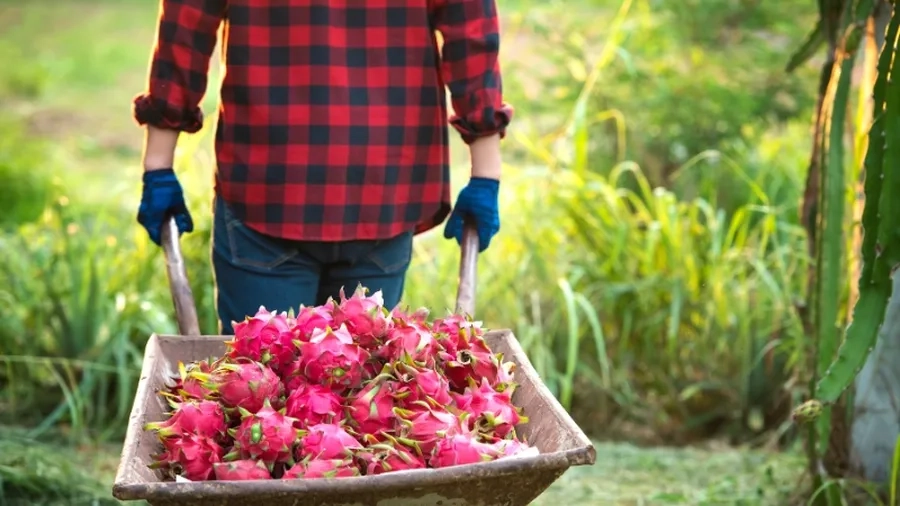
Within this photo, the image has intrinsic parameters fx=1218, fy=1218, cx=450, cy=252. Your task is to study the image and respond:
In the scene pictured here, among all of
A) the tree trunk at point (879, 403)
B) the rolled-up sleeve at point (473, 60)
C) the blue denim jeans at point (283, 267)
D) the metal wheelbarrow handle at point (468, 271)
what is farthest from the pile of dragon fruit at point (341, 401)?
the tree trunk at point (879, 403)

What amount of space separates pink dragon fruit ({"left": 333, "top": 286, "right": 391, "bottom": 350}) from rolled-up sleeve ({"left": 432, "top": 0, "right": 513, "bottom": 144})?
0.73 meters

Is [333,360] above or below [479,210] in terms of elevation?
below

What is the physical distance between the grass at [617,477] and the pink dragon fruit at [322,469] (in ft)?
5.00

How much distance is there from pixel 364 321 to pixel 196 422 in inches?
10.7

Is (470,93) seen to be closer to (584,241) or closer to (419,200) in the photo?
(419,200)

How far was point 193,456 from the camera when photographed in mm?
1499

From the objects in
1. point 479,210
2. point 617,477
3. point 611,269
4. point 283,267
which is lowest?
point 617,477

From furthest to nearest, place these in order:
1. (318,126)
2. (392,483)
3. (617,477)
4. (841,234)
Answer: (617,477)
(841,234)
(318,126)
(392,483)

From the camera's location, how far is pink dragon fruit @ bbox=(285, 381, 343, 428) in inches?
60.7

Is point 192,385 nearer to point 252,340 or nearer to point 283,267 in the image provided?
point 252,340

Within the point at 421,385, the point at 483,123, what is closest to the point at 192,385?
the point at 421,385

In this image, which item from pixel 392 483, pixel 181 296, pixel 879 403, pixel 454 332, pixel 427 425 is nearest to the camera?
pixel 392 483

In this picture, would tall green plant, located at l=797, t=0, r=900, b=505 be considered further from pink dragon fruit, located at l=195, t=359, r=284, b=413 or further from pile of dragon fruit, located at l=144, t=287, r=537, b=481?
pink dragon fruit, located at l=195, t=359, r=284, b=413

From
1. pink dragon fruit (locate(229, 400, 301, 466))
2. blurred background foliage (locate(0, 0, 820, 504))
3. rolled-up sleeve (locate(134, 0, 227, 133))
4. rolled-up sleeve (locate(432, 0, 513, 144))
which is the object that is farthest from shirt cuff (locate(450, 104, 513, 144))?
blurred background foliage (locate(0, 0, 820, 504))
